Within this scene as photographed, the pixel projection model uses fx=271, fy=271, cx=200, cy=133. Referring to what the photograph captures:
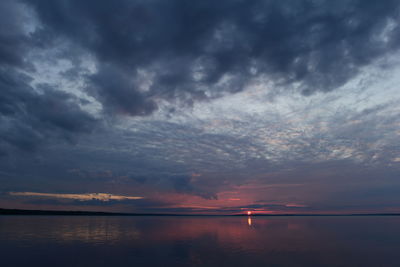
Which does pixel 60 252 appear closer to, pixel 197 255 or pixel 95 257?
pixel 95 257

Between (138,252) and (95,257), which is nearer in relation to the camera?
(95,257)

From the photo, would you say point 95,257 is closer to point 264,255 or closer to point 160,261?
point 160,261

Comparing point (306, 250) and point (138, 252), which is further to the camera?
point (306, 250)

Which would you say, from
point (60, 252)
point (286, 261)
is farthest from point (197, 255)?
point (60, 252)

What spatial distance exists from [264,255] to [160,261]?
16.2 meters

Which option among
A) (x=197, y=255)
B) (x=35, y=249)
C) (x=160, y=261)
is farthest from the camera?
(x=35, y=249)

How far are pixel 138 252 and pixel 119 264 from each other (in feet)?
32.5

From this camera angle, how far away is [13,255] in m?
39.8

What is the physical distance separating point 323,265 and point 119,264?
2681cm

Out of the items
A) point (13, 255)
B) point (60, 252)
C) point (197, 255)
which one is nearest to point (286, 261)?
point (197, 255)

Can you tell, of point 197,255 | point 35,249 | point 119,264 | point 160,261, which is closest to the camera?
point 119,264

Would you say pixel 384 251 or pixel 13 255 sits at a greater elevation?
pixel 13 255

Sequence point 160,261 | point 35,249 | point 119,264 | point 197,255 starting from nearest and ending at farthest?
point 119,264
point 160,261
point 197,255
point 35,249

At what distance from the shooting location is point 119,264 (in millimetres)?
34938
